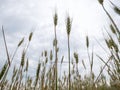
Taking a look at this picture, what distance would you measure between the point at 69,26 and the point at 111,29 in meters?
0.51

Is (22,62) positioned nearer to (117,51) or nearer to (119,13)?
(117,51)

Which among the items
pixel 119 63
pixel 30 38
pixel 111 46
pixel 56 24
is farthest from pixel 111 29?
pixel 30 38

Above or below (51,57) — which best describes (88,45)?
above

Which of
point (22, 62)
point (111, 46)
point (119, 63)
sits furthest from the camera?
point (22, 62)

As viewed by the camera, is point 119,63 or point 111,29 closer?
point 119,63

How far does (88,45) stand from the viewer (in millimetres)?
2715

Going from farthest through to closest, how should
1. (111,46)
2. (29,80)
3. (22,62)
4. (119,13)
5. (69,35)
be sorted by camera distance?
(29,80) < (22,62) < (111,46) < (69,35) < (119,13)

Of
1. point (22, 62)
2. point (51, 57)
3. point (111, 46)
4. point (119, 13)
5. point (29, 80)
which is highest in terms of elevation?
point (119, 13)

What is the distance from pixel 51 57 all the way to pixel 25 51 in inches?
26.1

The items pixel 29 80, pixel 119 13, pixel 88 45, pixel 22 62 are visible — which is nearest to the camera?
pixel 119 13

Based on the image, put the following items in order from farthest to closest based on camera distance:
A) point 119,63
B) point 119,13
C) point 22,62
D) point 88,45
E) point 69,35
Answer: point 88,45
point 22,62
point 119,63
point 69,35
point 119,13

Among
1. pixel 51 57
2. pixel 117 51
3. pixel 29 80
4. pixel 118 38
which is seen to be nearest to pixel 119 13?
pixel 118 38

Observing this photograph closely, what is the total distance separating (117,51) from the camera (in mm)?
2045

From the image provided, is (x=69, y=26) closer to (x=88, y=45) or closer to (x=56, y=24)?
(x=56, y=24)
